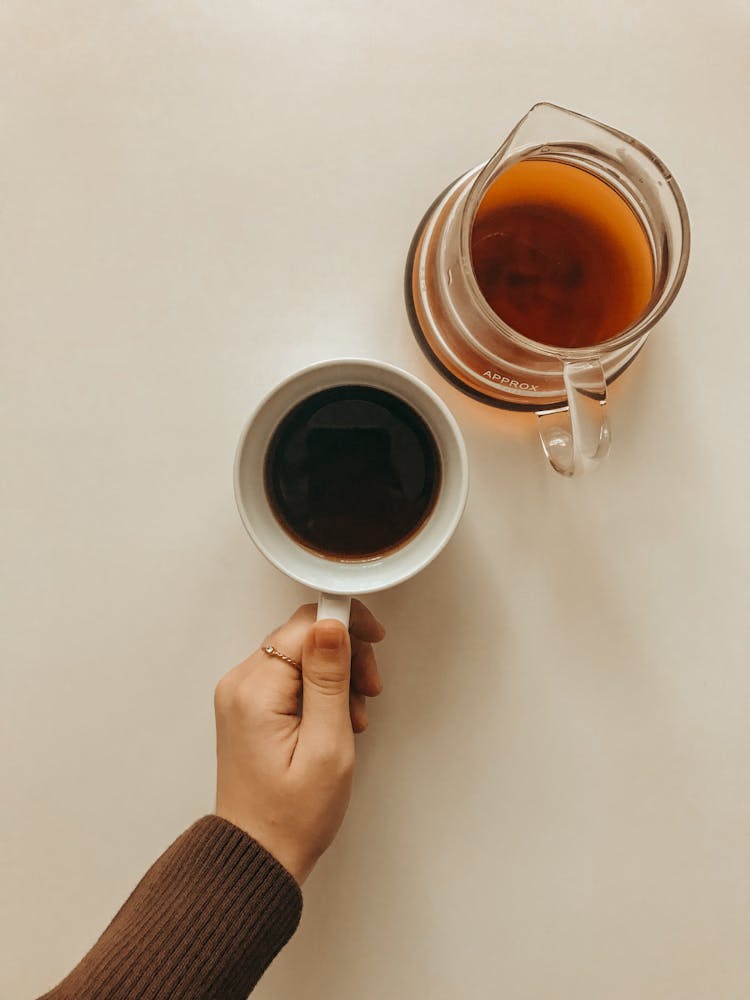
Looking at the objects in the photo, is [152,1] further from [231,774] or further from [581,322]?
[231,774]

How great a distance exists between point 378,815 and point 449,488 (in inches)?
13.3

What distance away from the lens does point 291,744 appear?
0.61 m

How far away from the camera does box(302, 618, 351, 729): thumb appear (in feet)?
1.89

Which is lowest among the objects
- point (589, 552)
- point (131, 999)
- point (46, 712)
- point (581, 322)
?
point (131, 999)

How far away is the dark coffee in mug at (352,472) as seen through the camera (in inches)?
25.1

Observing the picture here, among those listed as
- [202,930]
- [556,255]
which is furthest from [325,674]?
[556,255]

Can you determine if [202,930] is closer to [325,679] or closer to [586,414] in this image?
[325,679]

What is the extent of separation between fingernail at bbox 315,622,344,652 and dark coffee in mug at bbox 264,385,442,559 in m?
0.09

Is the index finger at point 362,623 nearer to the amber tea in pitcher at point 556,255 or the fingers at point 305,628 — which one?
the fingers at point 305,628

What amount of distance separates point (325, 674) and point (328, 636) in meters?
0.04

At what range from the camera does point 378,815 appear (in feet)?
2.34

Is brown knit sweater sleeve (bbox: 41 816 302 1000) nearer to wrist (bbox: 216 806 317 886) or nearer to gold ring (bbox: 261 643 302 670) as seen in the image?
wrist (bbox: 216 806 317 886)

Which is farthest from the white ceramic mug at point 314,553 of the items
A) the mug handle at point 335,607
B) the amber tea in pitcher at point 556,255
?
the amber tea in pitcher at point 556,255

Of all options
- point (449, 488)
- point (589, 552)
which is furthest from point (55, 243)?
point (589, 552)
